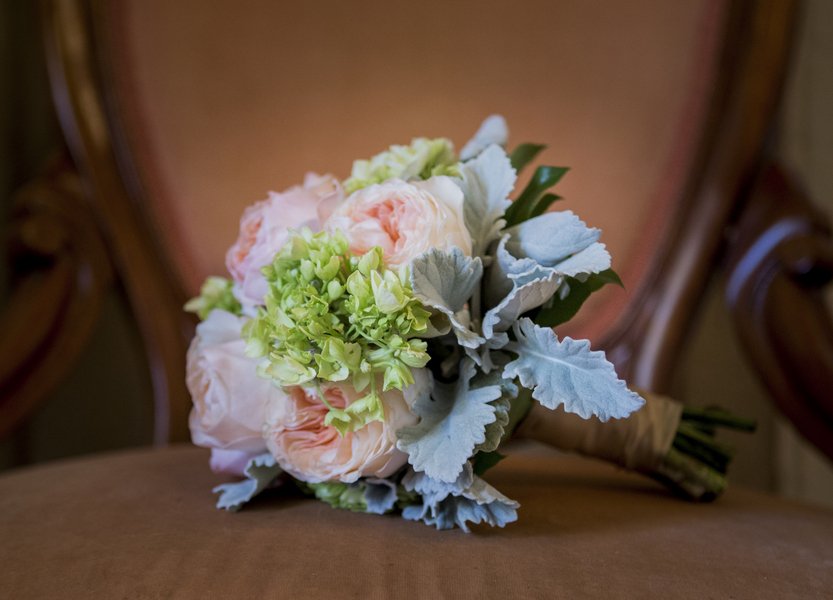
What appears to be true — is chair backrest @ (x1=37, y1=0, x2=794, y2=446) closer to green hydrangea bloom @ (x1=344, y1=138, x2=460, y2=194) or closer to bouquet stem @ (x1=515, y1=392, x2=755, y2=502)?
bouquet stem @ (x1=515, y1=392, x2=755, y2=502)

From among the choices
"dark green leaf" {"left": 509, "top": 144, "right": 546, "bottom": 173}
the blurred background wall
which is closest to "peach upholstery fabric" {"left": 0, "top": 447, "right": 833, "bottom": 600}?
"dark green leaf" {"left": 509, "top": 144, "right": 546, "bottom": 173}

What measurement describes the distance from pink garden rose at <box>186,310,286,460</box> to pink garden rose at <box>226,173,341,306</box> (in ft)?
0.12

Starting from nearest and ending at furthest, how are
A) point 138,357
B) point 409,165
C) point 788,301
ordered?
point 409,165
point 788,301
point 138,357

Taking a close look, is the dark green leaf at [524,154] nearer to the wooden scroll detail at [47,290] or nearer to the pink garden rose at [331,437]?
the pink garden rose at [331,437]

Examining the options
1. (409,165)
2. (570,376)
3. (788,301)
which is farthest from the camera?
(788,301)

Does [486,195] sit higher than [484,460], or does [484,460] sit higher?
[486,195]

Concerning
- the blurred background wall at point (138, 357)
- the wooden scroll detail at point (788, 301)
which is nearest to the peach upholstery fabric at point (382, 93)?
the wooden scroll detail at point (788, 301)

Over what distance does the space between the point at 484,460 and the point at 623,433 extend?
14 cm

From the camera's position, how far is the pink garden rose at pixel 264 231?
48cm

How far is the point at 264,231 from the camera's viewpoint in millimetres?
493

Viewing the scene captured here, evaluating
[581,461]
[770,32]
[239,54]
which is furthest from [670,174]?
[239,54]

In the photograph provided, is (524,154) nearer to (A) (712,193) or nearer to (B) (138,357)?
(A) (712,193)

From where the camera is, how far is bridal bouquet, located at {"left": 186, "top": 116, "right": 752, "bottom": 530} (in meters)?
0.41

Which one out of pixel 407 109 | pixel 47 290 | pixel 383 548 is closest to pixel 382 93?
pixel 407 109
